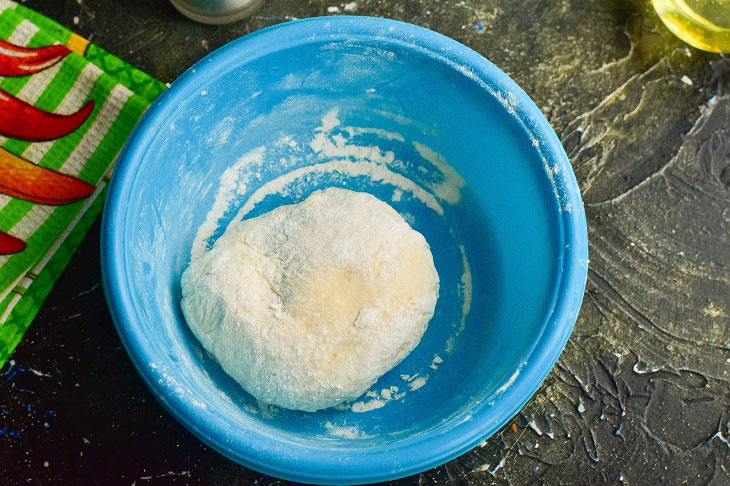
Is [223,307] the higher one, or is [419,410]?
[223,307]

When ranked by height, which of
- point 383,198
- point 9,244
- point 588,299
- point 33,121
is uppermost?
point 33,121

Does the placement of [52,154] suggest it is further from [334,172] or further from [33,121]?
[334,172]

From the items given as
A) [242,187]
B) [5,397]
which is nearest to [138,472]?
[5,397]

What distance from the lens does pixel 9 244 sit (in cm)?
91

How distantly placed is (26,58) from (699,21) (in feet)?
3.53

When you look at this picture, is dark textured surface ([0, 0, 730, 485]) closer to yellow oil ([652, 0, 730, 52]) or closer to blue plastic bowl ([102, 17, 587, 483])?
yellow oil ([652, 0, 730, 52])

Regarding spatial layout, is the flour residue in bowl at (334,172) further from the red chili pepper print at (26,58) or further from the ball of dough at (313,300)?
the red chili pepper print at (26,58)

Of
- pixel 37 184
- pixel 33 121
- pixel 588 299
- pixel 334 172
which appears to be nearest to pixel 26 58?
pixel 33 121

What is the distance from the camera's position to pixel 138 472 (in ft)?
2.96

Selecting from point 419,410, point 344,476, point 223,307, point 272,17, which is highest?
point 272,17

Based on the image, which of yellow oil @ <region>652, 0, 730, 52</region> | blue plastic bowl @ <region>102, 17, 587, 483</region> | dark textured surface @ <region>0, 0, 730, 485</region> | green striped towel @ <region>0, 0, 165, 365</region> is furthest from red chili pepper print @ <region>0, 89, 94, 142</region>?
yellow oil @ <region>652, 0, 730, 52</region>

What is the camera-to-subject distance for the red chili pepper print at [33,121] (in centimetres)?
94

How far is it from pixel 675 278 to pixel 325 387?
0.59 meters

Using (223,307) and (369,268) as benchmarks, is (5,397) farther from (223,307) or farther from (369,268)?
(369,268)
